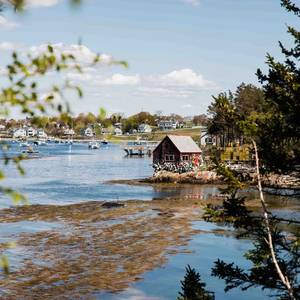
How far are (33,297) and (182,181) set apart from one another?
53.0 metres

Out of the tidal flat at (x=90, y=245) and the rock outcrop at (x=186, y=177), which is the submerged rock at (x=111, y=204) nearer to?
the tidal flat at (x=90, y=245)

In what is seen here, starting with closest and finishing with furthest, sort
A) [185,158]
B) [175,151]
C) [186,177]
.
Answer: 1. [186,177]
2. [175,151]
3. [185,158]

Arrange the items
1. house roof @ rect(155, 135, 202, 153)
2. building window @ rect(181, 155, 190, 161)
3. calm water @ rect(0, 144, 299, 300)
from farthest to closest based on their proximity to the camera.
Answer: house roof @ rect(155, 135, 202, 153)
building window @ rect(181, 155, 190, 161)
calm water @ rect(0, 144, 299, 300)

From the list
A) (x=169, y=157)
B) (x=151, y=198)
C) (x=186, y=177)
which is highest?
(x=169, y=157)

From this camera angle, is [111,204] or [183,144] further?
[183,144]

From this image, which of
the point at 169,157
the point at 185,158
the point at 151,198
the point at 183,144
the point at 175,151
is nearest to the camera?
the point at 151,198

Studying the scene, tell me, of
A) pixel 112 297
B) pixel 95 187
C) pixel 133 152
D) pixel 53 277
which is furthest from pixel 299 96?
pixel 133 152

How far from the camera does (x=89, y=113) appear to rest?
3.87 metres

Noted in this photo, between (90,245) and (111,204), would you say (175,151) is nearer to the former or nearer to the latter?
(111,204)

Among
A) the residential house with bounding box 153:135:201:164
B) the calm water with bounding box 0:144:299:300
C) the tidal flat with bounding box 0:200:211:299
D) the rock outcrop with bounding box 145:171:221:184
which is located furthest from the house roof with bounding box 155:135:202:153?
the tidal flat with bounding box 0:200:211:299

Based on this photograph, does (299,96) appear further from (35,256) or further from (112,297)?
(35,256)

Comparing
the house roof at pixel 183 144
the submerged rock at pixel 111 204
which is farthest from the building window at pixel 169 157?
the submerged rock at pixel 111 204

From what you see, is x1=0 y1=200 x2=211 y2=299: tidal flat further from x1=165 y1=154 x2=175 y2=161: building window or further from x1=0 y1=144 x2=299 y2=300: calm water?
x1=165 y1=154 x2=175 y2=161: building window

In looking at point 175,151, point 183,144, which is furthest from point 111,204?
point 183,144
